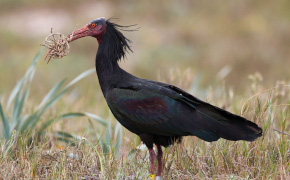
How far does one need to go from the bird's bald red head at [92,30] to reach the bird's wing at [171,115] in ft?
2.29

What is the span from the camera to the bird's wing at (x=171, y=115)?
16.7 ft

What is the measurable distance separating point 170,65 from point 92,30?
6796mm

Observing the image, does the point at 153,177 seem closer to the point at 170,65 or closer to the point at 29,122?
the point at 29,122

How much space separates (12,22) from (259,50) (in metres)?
6.16

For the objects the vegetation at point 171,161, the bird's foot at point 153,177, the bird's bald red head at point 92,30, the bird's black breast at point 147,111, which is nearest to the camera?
the vegetation at point 171,161

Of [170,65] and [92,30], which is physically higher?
[170,65]

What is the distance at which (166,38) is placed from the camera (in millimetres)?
14250

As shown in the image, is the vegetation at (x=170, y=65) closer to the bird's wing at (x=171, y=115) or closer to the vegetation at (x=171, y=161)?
the vegetation at (x=171, y=161)

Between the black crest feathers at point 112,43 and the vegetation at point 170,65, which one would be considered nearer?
the vegetation at point 170,65

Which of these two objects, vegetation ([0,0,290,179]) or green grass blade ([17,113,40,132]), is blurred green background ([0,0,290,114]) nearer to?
vegetation ([0,0,290,179])

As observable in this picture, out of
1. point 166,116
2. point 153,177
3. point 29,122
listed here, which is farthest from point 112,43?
point 153,177

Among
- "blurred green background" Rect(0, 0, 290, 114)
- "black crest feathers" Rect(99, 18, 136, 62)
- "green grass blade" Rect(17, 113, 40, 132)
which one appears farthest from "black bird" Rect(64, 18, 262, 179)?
"blurred green background" Rect(0, 0, 290, 114)

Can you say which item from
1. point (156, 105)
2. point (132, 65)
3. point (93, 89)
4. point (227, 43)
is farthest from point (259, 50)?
point (156, 105)

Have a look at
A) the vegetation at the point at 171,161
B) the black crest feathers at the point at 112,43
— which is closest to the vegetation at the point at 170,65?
the vegetation at the point at 171,161
